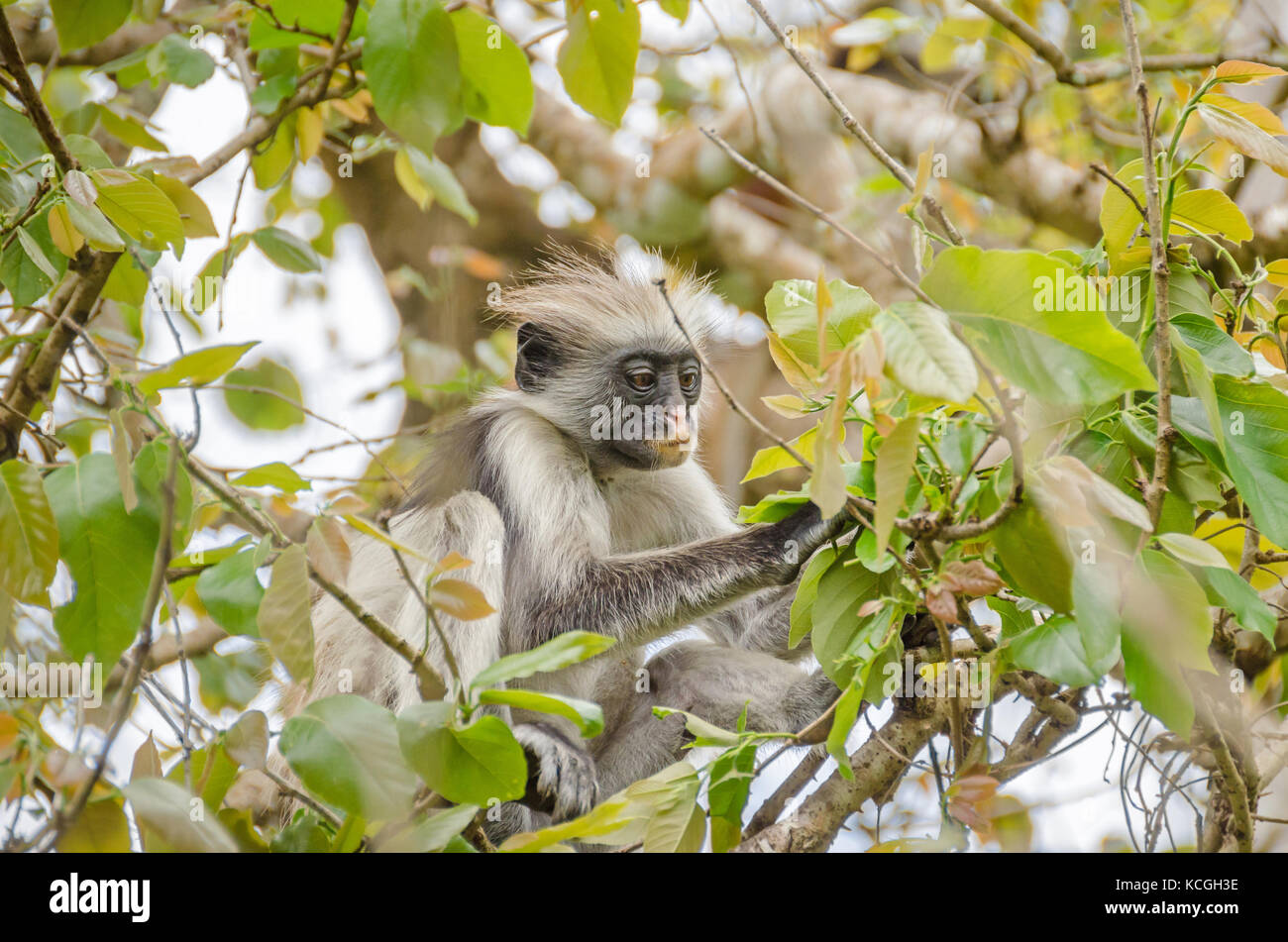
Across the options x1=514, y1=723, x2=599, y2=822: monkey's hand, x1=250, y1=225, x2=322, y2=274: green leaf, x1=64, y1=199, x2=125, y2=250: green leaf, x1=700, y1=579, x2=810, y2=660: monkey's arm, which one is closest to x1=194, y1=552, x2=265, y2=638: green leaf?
x1=64, y1=199, x2=125, y2=250: green leaf

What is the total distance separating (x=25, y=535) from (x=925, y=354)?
161 centimetres

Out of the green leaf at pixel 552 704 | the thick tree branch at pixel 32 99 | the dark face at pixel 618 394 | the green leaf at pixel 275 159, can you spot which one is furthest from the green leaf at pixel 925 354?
the green leaf at pixel 275 159

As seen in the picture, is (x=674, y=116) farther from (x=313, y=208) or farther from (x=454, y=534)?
(x=454, y=534)

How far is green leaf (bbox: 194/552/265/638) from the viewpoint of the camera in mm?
2316

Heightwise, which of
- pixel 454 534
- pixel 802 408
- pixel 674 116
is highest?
pixel 674 116

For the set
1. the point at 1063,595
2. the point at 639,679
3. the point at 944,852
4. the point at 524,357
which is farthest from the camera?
the point at 524,357

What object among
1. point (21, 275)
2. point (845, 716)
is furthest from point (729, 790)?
point (21, 275)

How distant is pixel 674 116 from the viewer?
336 inches

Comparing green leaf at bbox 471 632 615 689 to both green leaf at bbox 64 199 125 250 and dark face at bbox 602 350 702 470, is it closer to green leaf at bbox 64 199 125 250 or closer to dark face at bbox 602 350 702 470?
green leaf at bbox 64 199 125 250

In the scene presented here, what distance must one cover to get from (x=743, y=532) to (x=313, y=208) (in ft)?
17.2

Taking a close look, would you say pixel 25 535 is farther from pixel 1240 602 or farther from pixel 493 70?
pixel 1240 602

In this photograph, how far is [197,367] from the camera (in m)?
1.97

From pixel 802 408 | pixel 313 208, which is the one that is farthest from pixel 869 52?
pixel 802 408

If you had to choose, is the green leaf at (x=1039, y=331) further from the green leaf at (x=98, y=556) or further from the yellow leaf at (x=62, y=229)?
the yellow leaf at (x=62, y=229)
